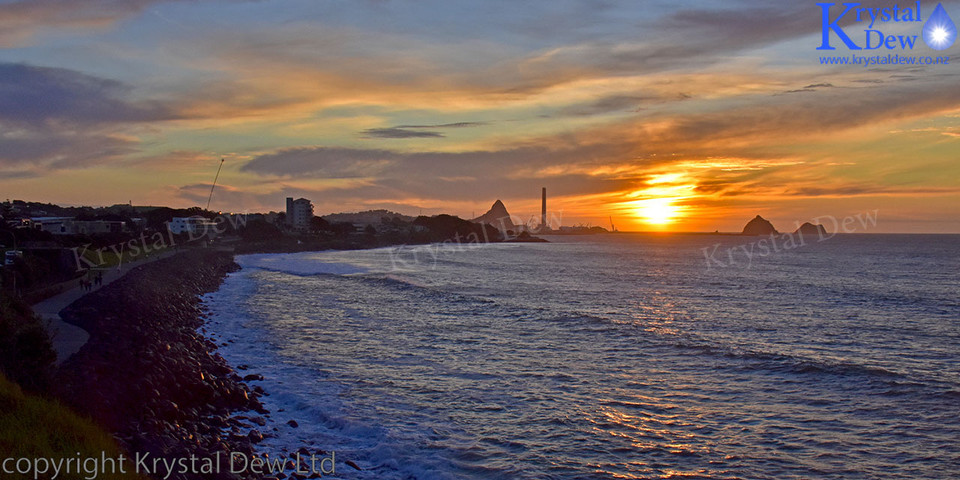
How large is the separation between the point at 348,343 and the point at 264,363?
4.50 m

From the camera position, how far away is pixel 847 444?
1302 centimetres

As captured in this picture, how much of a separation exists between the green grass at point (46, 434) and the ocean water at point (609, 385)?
3.85 metres

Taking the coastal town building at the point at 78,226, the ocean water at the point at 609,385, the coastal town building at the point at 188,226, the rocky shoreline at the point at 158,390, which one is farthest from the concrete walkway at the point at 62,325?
the coastal town building at the point at 188,226

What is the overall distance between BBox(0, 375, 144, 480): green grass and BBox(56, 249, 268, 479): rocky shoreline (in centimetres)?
96

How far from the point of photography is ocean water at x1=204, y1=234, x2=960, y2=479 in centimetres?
1230

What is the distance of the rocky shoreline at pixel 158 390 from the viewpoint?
435 inches

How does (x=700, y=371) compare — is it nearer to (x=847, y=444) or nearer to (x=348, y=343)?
(x=847, y=444)

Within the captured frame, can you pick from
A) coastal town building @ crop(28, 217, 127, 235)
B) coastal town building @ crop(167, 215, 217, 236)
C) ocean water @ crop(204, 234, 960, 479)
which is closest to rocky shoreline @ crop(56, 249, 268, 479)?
ocean water @ crop(204, 234, 960, 479)

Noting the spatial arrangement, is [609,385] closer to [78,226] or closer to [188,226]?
[78,226]

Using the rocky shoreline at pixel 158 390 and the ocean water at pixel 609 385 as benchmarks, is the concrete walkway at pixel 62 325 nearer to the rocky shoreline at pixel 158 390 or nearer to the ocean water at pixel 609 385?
the rocky shoreline at pixel 158 390

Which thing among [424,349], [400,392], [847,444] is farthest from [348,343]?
[847,444]

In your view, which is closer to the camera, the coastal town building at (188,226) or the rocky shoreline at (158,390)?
the rocky shoreline at (158,390)

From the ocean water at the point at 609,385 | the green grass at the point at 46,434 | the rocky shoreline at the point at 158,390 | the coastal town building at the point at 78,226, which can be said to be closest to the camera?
the green grass at the point at 46,434

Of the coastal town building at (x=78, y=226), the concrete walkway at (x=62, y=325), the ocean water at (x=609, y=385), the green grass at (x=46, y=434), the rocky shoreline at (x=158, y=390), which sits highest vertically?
the coastal town building at (x=78, y=226)
